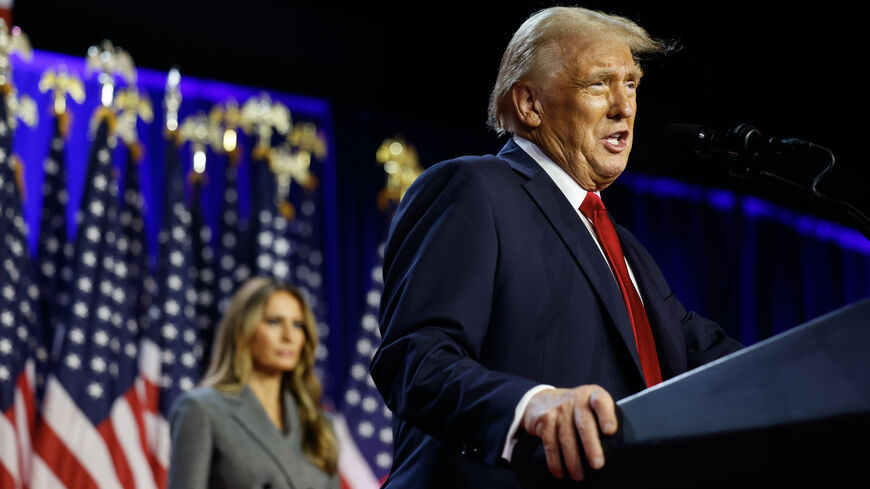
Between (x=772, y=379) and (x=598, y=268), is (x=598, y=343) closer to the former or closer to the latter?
(x=598, y=268)

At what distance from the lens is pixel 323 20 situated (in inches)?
220

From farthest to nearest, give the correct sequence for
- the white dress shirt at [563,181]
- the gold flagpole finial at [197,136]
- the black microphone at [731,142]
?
the gold flagpole finial at [197,136] < the white dress shirt at [563,181] < the black microphone at [731,142]

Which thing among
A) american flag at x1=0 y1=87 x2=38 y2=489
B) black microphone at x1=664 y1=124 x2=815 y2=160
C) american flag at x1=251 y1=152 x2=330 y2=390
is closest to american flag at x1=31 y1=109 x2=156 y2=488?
american flag at x1=0 y1=87 x2=38 y2=489

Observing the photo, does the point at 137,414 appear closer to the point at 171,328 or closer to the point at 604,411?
the point at 171,328

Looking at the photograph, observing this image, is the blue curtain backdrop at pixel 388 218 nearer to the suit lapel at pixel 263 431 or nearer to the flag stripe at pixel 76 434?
the flag stripe at pixel 76 434

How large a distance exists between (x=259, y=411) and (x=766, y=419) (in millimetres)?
2898

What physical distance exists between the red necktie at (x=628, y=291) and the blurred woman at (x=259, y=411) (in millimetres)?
2132

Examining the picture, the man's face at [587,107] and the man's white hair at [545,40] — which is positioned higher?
the man's white hair at [545,40]

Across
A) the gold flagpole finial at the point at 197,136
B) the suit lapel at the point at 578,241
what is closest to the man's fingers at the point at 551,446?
the suit lapel at the point at 578,241

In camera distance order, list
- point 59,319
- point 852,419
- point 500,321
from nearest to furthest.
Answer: point 852,419 → point 500,321 → point 59,319

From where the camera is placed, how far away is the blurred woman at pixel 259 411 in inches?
128

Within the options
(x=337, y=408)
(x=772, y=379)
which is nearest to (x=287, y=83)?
(x=337, y=408)

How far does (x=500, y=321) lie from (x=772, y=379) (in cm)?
50

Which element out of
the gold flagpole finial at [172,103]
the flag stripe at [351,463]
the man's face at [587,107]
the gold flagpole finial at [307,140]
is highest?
the gold flagpole finial at [172,103]
